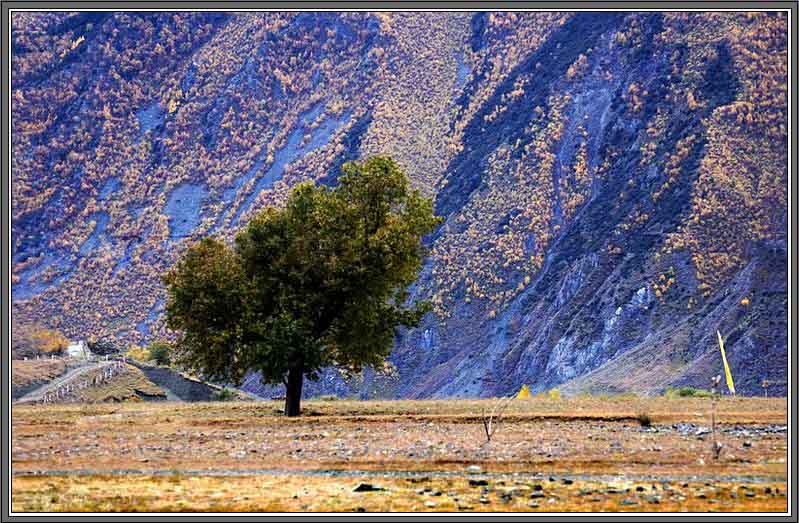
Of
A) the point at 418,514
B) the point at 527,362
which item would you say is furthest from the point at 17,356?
the point at 418,514

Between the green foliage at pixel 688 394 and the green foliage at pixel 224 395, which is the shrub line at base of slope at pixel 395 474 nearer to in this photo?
the green foliage at pixel 688 394

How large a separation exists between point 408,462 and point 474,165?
71679 millimetres

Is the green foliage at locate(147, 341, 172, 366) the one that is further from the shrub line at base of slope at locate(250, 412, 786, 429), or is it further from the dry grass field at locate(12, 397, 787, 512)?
the shrub line at base of slope at locate(250, 412, 786, 429)

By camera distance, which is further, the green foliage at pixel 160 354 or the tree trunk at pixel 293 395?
the green foliage at pixel 160 354

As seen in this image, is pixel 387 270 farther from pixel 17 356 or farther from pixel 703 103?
pixel 703 103

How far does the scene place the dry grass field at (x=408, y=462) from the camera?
19203 millimetres

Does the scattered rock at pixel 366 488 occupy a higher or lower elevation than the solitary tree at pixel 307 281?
lower

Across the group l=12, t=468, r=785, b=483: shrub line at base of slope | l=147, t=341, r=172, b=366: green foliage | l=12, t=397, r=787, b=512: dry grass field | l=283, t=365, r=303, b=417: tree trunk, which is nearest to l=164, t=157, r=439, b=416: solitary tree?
l=283, t=365, r=303, b=417: tree trunk

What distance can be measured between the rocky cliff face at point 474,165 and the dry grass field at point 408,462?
2800 cm

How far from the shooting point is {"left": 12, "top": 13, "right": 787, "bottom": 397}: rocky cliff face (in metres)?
68.4

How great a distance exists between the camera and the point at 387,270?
34.4 meters

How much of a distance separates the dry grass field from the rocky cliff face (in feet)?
91.9

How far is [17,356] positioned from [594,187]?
39.5m

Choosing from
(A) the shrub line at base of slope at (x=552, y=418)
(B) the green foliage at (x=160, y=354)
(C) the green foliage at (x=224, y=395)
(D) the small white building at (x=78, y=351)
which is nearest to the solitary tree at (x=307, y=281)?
(A) the shrub line at base of slope at (x=552, y=418)
